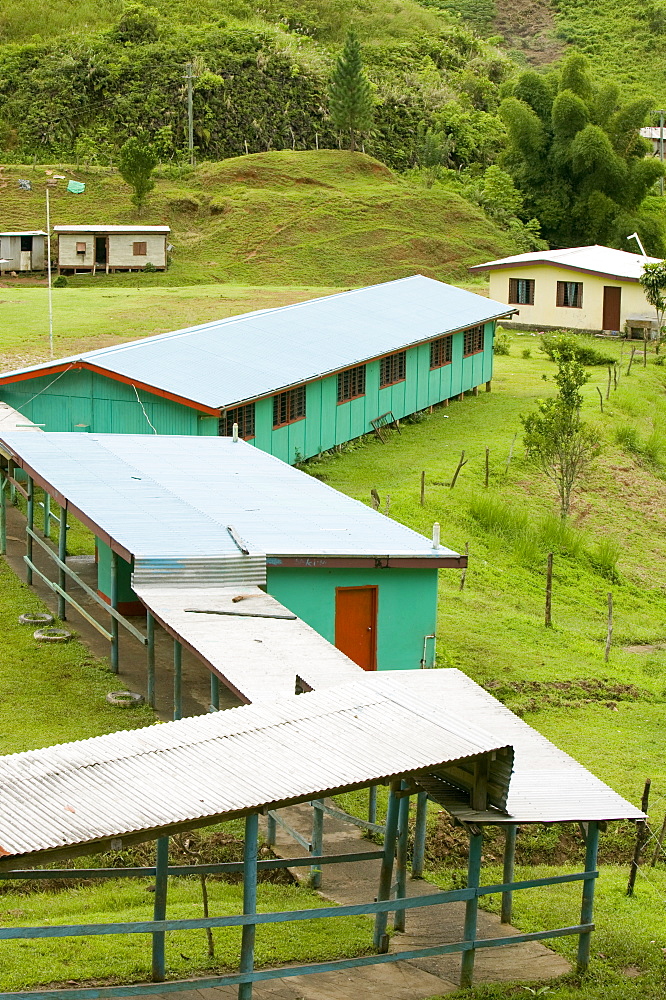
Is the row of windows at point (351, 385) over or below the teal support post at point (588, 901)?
over

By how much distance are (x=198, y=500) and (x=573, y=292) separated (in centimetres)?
3377

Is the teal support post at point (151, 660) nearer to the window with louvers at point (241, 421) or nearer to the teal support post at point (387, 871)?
the teal support post at point (387, 871)

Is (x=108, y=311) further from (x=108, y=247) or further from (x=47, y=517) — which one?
(x=47, y=517)

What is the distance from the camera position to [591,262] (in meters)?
51.6

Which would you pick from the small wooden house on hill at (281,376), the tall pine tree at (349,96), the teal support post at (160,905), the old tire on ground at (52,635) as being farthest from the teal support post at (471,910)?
the tall pine tree at (349,96)

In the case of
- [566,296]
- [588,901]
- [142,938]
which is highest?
[566,296]

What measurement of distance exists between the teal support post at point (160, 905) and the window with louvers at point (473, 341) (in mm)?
30310

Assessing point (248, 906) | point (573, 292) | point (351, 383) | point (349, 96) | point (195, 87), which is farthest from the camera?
point (195, 87)

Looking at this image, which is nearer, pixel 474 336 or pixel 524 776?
pixel 524 776

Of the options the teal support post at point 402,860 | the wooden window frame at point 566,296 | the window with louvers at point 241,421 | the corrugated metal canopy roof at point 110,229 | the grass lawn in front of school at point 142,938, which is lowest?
the grass lawn in front of school at point 142,938

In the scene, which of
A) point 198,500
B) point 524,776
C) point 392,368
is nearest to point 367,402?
point 392,368

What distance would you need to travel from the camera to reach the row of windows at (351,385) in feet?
92.6

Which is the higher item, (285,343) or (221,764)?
(285,343)

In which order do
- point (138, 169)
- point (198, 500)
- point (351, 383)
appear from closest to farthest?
1. point (198, 500)
2. point (351, 383)
3. point (138, 169)
